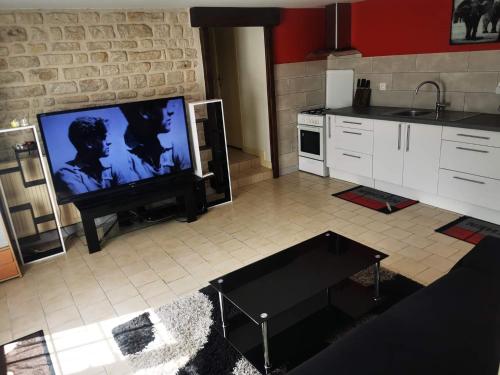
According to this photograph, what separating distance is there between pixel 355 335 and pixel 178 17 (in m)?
3.70

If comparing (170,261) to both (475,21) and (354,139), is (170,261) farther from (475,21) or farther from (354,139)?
(475,21)

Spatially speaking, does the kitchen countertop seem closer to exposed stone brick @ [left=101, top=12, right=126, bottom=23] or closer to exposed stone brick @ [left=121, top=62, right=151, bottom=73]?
exposed stone brick @ [left=121, top=62, right=151, bottom=73]

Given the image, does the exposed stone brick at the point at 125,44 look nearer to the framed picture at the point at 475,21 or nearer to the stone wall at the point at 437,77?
the stone wall at the point at 437,77

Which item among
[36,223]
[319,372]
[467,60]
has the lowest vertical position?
[36,223]

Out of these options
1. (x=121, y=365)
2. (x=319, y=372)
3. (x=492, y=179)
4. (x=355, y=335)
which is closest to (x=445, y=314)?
(x=355, y=335)

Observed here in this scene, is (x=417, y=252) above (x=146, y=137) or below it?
below

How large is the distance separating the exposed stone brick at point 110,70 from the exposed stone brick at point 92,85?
0.25ft

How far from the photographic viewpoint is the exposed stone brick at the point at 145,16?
3.87 m

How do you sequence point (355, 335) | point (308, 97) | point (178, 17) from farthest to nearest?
point (308, 97)
point (178, 17)
point (355, 335)

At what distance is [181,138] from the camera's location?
13.3ft

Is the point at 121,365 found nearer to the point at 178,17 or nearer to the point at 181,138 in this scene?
the point at 181,138

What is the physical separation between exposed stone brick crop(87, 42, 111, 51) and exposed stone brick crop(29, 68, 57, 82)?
394mm

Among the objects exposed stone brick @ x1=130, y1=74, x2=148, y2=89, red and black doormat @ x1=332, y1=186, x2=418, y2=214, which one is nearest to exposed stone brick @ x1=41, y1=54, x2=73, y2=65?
exposed stone brick @ x1=130, y1=74, x2=148, y2=89

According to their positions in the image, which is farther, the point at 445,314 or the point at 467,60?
the point at 467,60
